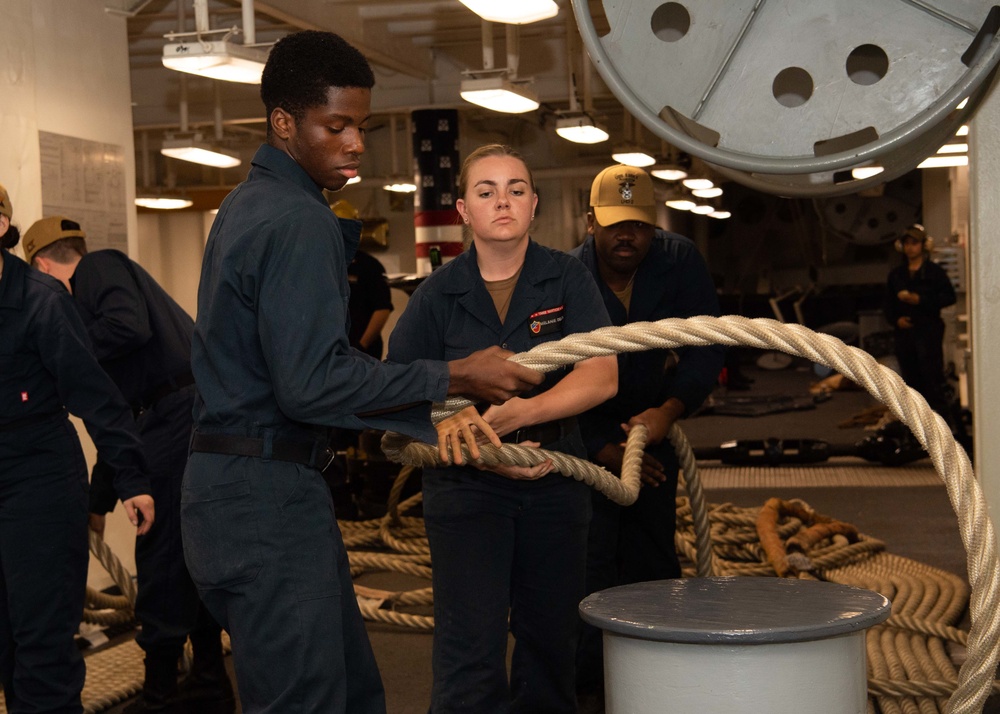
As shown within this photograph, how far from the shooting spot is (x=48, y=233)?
15.3 ft

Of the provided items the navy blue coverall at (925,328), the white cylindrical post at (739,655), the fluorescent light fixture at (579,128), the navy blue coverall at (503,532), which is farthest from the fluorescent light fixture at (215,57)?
the navy blue coverall at (925,328)

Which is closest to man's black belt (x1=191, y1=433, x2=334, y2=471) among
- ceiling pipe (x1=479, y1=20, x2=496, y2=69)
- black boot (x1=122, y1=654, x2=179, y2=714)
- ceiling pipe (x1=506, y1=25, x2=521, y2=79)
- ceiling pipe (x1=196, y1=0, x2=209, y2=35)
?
black boot (x1=122, y1=654, x2=179, y2=714)

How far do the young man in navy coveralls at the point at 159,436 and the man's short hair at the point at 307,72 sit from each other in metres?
1.92

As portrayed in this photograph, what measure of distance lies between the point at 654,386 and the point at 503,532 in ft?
4.14

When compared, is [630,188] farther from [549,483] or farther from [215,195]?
[215,195]

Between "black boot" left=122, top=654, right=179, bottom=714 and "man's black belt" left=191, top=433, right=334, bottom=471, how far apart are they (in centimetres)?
216

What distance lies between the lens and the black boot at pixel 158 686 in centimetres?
426

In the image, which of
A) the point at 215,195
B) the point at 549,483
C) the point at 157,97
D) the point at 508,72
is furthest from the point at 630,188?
the point at 215,195

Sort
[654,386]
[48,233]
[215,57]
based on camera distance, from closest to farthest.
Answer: [654,386] → [48,233] → [215,57]

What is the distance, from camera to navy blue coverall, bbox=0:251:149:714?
11.6 feet

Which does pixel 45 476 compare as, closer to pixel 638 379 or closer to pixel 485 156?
pixel 485 156

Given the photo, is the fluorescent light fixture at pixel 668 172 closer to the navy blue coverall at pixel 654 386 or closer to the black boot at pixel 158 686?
the navy blue coverall at pixel 654 386

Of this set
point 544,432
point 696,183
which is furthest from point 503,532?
point 696,183

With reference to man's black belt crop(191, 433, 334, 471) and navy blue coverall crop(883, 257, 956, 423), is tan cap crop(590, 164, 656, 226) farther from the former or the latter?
navy blue coverall crop(883, 257, 956, 423)
